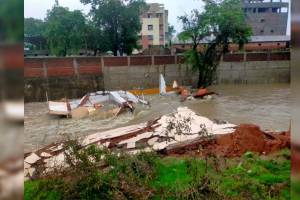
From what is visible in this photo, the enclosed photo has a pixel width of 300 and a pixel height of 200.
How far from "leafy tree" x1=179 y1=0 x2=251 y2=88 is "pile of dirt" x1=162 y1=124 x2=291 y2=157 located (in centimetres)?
1413

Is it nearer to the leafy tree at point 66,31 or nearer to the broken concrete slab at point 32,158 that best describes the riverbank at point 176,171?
the broken concrete slab at point 32,158

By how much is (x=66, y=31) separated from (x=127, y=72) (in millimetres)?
5755

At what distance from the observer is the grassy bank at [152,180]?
3990 mm

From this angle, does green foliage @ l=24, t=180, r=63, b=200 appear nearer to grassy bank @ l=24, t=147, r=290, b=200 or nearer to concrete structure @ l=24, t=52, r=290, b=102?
grassy bank @ l=24, t=147, r=290, b=200

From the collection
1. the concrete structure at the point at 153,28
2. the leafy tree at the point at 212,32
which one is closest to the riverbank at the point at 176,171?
the leafy tree at the point at 212,32

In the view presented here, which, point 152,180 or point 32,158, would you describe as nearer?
point 152,180

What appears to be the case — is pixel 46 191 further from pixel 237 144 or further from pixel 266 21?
pixel 266 21

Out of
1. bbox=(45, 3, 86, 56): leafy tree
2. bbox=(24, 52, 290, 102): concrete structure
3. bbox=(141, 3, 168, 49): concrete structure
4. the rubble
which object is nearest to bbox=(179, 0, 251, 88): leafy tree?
bbox=(24, 52, 290, 102): concrete structure

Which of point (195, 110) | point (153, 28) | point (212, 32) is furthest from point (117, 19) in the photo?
point (153, 28)

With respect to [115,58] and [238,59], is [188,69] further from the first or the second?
[115,58]

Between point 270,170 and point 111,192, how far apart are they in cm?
254

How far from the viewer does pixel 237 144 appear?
636 cm

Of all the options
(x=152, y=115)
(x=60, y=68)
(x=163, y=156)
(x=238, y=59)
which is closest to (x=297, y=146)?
(x=163, y=156)

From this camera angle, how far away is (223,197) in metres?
3.82
